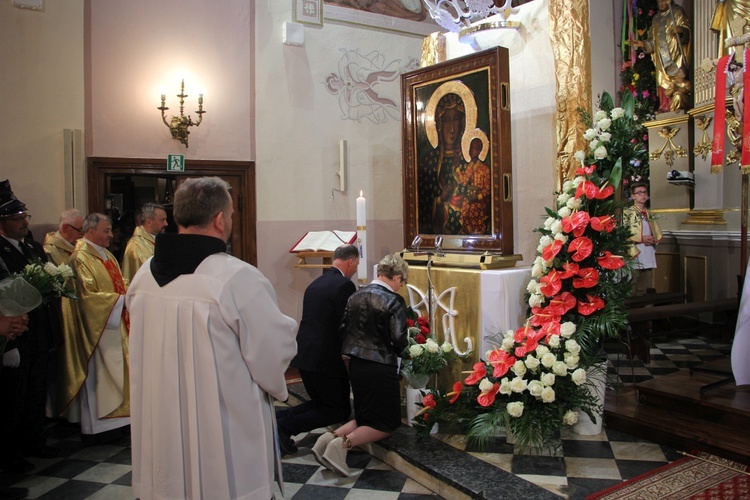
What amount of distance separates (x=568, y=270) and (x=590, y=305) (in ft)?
0.87

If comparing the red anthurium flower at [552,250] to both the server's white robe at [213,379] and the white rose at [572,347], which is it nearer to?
the white rose at [572,347]

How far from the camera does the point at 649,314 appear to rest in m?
5.62

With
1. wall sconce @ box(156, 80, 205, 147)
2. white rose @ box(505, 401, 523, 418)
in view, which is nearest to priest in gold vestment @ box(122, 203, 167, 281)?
wall sconce @ box(156, 80, 205, 147)

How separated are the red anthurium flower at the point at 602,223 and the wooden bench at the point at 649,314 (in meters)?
1.88

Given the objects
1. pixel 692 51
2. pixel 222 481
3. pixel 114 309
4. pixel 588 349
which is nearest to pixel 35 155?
pixel 114 309

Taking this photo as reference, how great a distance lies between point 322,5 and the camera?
280 inches

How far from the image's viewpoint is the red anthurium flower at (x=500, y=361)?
395cm

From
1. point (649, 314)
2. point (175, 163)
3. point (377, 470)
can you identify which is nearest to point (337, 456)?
point (377, 470)

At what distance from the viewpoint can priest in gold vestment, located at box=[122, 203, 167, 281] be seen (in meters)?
4.99

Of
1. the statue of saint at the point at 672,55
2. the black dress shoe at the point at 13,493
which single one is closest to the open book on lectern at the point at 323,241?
the black dress shoe at the point at 13,493

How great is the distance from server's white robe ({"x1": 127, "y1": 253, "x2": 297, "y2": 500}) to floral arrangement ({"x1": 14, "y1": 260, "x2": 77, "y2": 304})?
188 cm

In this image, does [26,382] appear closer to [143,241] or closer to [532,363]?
[143,241]

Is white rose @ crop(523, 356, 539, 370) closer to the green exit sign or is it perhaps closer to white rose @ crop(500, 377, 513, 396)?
white rose @ crop(500, 377, 513, 396)

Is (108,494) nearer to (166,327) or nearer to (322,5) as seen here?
(166,327)
